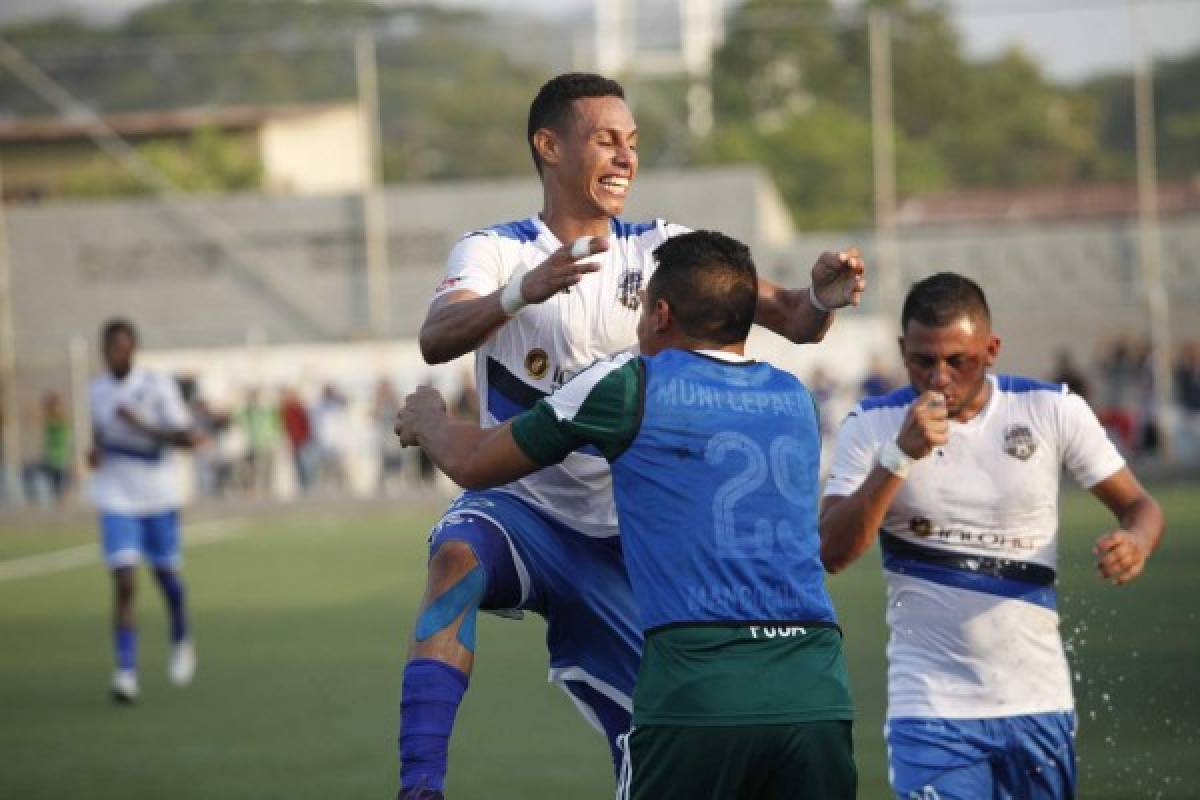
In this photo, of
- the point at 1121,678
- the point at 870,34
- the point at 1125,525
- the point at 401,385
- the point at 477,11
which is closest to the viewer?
the point at 1125,525

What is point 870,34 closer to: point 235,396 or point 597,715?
Result: point 235,396

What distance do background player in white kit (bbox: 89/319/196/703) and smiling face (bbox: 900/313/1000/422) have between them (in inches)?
343

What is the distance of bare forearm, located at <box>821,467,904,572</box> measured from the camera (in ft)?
20.2

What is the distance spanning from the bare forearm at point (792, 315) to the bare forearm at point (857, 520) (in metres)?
0.51

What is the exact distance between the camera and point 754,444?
198 inches

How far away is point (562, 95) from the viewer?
262 inches

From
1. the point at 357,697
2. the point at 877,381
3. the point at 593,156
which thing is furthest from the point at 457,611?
the point at 877,381

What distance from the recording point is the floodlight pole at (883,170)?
35188 millimetres

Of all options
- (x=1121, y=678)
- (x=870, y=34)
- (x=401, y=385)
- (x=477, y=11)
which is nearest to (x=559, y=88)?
(x=1121, y=678)

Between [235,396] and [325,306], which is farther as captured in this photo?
[325,306]

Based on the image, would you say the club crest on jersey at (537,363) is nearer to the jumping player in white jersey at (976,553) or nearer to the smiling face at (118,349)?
the jumping player in white jersey at (976,553)

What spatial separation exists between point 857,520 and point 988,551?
2.00ft

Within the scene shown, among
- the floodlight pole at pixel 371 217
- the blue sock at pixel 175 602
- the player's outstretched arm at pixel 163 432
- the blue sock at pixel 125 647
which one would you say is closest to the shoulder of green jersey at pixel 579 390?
the blue sock at pixel 125 647

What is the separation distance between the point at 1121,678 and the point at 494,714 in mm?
3896
